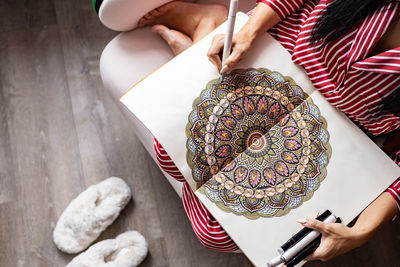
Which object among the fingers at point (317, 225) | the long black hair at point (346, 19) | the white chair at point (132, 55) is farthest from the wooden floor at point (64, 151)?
the long black hair at point (346, 19)

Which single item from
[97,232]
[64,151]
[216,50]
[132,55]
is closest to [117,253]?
[97,232]

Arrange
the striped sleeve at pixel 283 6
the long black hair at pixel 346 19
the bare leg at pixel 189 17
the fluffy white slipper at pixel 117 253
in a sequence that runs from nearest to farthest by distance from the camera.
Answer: the long black hair at pixel 346 19 → the striped sleeve at pixel 283 6 → the bare leg at pixel 189 17 → the fluffy white slipper at pixel 117 253

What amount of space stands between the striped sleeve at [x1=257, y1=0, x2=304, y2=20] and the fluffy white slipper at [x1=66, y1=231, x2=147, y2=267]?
0.74 metres

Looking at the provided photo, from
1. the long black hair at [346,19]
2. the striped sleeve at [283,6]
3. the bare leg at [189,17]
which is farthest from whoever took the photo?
the bare leg at [189,17]

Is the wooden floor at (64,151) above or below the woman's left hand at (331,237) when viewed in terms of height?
below

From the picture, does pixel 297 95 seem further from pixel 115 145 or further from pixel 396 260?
pixel 396 260

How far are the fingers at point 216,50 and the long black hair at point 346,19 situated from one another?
0.19 meters

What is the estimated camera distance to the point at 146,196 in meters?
1.18

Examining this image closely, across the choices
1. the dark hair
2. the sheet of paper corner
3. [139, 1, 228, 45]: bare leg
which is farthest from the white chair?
the dark hair

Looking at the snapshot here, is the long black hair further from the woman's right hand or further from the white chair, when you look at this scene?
the white chair

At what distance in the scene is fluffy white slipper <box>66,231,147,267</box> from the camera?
107 centimetres

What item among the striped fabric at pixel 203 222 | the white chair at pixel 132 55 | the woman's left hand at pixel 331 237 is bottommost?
the striped fabric at pixel 203 222

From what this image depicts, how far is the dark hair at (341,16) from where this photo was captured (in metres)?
0.66

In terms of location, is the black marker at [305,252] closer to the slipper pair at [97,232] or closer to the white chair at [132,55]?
the white chair at [132,55]
